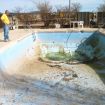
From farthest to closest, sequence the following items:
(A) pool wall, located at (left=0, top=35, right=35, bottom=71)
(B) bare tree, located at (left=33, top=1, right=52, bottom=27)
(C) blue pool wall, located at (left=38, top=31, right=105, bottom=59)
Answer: (B) bare tree, located at (left=33, top=1, right=52, bottom=27) < (C) blue pool wall, located at (left=38, top=31, right=105, bottom=59) < (A) pool wall, located at (left=0, top=35, right=35, bottom=71)

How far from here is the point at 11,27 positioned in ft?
73.8

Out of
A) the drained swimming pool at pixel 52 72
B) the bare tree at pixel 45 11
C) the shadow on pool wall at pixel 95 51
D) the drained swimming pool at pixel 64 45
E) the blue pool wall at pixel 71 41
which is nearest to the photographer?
the drained swimming pool at pixel 52 72

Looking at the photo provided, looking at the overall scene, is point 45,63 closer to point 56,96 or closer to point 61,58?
point 61,58

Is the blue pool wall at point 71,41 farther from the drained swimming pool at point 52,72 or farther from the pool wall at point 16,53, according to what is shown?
the pool wall at point 16,53

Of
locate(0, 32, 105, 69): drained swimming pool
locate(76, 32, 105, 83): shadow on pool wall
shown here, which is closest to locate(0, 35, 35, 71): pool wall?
locate(0, 32, 105, 69): drained swimming pool

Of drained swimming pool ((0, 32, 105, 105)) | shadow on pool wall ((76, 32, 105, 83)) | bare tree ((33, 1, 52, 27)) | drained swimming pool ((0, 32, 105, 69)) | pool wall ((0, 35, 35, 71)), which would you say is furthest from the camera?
bare tree ((33, 1, 52, 27))

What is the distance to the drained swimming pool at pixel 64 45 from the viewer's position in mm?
14945

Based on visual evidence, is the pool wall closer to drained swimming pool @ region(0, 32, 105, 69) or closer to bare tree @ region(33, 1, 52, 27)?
drained swimming pool @ region(0, 32, 105, 69)

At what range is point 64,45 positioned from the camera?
61.0 ft

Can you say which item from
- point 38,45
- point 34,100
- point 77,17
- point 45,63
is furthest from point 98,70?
point 77,17

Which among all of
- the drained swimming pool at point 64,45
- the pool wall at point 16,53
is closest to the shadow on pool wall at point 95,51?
the drained swimming pool at point 64,45

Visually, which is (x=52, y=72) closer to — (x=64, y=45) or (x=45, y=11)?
(x=64, y=45)

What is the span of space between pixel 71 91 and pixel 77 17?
1662 centimetres

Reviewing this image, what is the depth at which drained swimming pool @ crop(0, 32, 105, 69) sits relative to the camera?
49.0ft
